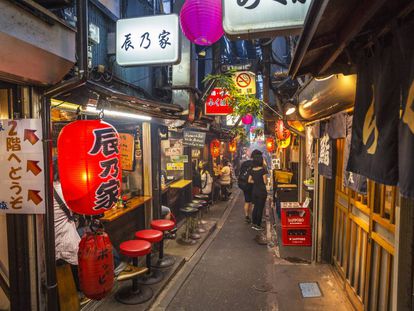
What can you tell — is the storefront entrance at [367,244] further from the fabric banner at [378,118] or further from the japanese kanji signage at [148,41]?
the japanese kanji signage at [148,41]

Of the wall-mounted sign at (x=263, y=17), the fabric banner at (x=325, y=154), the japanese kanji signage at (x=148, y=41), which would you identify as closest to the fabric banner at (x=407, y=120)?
the wall-mounted sign at (x=263, y=17)

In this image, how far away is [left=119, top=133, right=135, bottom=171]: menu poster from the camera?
9.36 meters

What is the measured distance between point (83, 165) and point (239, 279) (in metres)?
6.04

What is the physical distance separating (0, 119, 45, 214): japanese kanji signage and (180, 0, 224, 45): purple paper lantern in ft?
9.97

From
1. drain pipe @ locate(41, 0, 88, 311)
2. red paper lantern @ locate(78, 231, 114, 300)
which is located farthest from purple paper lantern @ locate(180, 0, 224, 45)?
red paper lantern @ locate(78, 231, 114, 300)

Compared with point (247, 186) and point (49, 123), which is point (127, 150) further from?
point (247, 186)

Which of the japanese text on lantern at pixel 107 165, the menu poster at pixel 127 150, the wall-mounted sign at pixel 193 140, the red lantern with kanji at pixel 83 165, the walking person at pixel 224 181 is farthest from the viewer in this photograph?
the walking person at pixel 224 181

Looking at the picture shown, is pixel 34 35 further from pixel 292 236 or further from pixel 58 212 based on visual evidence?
pixel 292 236

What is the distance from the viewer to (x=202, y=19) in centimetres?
502

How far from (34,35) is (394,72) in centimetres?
439

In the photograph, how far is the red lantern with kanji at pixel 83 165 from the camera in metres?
4.38

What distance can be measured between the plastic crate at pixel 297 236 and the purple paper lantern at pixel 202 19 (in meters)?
7.77

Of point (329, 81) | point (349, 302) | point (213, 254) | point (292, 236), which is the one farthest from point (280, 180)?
point (329, 81)

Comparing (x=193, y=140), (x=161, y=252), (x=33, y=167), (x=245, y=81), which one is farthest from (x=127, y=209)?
(x=245, y=81)
